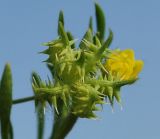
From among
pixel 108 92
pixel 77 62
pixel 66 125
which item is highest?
pixel 77 62

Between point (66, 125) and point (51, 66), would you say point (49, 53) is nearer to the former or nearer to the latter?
point (51, 66)

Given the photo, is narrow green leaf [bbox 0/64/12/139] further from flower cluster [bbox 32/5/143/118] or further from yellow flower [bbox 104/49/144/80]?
yellow flower [bbox 104/49/144/80]

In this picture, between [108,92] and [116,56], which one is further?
[116,56]

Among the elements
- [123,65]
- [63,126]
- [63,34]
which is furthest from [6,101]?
[123,65]

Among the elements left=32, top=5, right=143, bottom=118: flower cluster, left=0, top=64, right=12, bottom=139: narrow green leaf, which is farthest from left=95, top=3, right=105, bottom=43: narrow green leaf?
left=0, top=64, right=12, bottom=139: narrow green leaf

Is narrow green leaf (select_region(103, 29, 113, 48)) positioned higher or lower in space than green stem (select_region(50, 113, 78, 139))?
higher

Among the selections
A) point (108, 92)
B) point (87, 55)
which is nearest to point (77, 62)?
point (87, 55)

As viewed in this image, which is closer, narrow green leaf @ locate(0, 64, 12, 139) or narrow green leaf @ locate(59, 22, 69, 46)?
narrow green leaf @ locate(0, 64, 12, 139)

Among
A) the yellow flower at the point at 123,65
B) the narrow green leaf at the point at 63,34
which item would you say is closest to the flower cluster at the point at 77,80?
the narrow green leaf at the point at 63,34

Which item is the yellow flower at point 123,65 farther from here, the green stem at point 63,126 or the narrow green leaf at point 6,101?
the narrow green leaf at point 6,101
